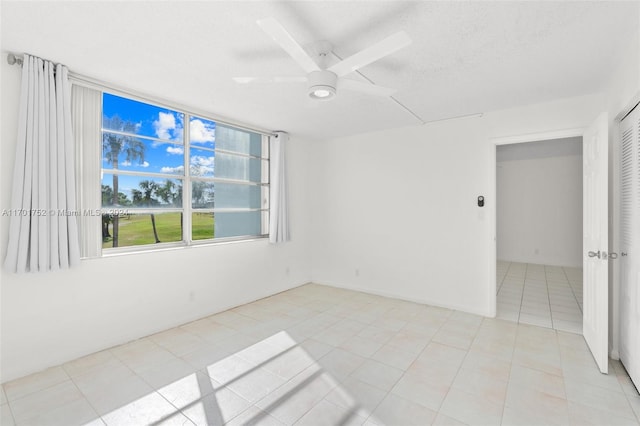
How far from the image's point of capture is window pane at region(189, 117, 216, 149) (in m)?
3.59

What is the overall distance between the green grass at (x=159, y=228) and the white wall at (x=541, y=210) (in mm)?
6153

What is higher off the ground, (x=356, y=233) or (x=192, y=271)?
(x=356, y=233)

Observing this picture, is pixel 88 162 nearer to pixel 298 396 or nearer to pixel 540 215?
pixel 298 396

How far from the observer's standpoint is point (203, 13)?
5.74 feet

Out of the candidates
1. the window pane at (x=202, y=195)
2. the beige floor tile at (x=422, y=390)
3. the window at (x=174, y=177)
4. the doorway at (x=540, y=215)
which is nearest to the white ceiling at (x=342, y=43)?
the window at (x=174, y=177)

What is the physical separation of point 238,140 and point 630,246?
4.30 metres

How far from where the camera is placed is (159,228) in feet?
11.0

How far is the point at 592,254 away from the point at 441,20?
2.35 m

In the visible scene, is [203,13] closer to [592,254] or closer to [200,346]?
[200,346]

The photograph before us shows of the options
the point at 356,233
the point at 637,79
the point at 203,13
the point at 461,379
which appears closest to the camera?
the point at 203,13

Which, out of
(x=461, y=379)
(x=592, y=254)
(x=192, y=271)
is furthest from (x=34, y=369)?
(x=592, y=254)

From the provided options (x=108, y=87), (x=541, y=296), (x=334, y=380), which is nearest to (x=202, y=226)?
(x=108, y=87)

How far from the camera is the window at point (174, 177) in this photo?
2.96 metres

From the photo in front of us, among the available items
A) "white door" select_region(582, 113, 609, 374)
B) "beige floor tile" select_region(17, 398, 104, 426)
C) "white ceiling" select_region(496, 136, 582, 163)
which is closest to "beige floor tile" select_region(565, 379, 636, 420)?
"white door" select_region(582, 113, 609, 374)
